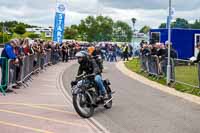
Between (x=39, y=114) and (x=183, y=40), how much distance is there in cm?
2945

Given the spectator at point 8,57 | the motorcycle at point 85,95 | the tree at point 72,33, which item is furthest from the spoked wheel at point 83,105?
the tree at point 72,33

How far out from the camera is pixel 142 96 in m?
17.0

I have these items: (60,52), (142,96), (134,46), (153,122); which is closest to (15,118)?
(153,122)

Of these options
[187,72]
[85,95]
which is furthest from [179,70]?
[85,95]

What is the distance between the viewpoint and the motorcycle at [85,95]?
11930mm

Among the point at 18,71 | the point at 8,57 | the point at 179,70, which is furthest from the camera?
the point at 179,70

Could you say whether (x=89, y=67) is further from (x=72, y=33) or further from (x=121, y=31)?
(x=72, y=33)

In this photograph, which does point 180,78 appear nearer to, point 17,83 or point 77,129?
point 17,83

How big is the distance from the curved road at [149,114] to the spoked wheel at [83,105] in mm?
245

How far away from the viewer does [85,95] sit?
39.7 feet

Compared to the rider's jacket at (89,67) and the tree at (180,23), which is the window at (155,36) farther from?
the rider's jacket at (89,67)

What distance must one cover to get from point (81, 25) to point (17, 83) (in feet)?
245

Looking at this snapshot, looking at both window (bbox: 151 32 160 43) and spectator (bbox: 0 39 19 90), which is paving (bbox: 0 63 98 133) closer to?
spectator (bbox: 0 39 19 90)

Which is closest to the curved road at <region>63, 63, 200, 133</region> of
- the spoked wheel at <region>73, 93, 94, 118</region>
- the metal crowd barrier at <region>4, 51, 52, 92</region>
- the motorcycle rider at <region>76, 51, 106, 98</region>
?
the spoked wheel at <region>73, 93, 94, 118</region>
